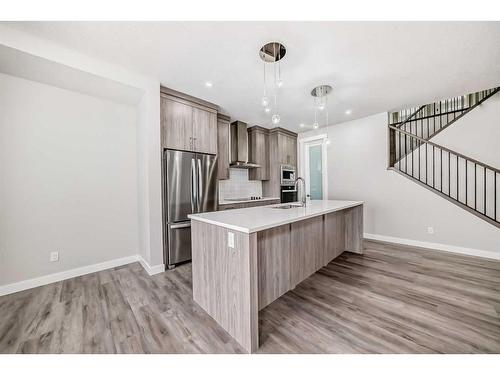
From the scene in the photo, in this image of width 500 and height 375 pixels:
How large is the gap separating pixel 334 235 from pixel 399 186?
2.07 meters

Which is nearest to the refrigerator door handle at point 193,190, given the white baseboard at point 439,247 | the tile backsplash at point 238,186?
the tile backsplash at point 238,186

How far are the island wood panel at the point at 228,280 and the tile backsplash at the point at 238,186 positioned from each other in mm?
2551

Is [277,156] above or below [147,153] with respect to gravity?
above

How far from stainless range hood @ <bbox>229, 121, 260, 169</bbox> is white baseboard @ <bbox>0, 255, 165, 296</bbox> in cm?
255

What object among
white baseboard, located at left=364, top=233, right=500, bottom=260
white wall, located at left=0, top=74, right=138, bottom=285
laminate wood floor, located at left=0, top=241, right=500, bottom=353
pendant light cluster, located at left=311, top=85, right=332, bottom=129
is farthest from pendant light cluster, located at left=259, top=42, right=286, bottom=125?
white baseboard, located at left=364, top=233, right=500, bottom=260

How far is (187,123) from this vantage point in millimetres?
3090

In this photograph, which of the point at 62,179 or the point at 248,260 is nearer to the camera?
the point at 248,260

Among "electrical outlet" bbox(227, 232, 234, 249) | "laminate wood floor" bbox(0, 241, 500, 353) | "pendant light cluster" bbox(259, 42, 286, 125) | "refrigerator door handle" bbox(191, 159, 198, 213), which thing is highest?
"pendant light cluster" bbox(259, 42, 286, 125)

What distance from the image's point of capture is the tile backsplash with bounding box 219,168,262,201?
4.48 meters

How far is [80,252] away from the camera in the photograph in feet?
8.66

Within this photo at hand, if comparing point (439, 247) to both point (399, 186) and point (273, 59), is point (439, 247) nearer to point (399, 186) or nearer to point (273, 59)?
point (399, 186)

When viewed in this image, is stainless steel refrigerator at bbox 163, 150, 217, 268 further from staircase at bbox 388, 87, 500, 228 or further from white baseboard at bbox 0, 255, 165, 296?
staircase at bbox 388, 87, 500, 228

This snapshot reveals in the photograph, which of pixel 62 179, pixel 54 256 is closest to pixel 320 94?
pixel 62 179

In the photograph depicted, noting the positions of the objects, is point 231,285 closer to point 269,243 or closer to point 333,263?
point 269,243
